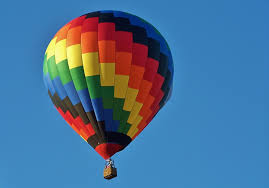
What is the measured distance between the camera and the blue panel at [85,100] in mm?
23406

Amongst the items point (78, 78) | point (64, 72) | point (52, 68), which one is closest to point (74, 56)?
point (64, 72)

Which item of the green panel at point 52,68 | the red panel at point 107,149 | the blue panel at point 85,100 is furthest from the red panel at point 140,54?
the red panel at point 107,149

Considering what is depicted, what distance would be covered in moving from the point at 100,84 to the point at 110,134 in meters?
1.52

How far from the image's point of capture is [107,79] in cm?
2347

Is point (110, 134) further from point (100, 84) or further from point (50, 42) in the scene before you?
point (50, 42)

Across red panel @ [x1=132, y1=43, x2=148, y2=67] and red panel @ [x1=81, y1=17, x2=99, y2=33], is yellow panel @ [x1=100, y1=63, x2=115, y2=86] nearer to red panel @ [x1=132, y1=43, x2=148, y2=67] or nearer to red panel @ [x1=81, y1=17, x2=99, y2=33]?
red panel @ [x1=132, y1=43, x2=148, y2=67]

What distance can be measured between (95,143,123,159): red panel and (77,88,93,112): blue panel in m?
1.15

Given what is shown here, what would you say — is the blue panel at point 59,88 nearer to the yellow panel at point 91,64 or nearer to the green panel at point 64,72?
the green panel at point 64,72

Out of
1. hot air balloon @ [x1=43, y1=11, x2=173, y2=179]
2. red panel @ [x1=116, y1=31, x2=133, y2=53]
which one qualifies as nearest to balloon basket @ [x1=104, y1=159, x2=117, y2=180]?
hot air balloon @ [x1=43, y1=11, x2=173, y2=179]

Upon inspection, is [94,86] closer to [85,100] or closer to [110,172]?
[85,100]

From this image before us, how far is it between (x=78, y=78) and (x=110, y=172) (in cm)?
295

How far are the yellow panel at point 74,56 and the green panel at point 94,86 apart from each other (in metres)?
0.56

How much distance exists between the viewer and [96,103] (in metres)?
23.3

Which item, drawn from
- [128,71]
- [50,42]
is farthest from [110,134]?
[50,42]
